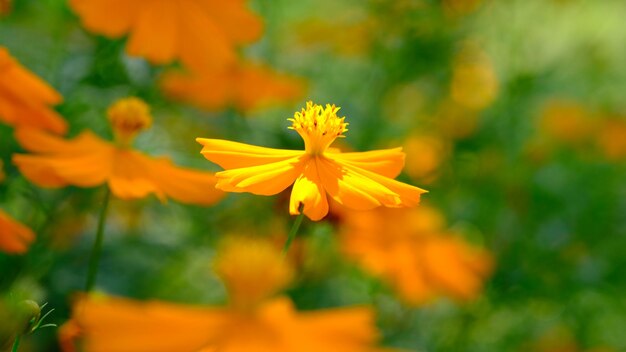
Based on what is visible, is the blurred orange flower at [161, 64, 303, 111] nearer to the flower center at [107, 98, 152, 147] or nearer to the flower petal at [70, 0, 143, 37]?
the flower petal at [70, 0, 143, 37]

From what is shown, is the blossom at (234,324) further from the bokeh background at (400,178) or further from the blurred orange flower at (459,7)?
the blurred orange flower at (459,7)

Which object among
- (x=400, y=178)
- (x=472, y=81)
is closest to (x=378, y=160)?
(x=400, y=178)

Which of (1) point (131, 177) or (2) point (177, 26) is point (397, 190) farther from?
(2) point (177, 26)

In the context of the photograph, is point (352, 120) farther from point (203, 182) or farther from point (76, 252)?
point (203, 182)

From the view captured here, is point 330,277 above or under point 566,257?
under

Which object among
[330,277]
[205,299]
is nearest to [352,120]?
[330,277]

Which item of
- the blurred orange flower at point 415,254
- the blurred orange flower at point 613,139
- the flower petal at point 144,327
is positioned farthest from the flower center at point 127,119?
the blurred orange flower at point 613,139

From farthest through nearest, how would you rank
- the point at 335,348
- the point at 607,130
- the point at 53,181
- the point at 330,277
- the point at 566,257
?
the point at 607,130
the point at 566,257
the point at 330,277
the point at 53,181
the point at 335,348

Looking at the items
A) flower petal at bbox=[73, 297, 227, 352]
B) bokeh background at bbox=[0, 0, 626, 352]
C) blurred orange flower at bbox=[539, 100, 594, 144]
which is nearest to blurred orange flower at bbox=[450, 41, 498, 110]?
bokeh background at bbox=[0, 0, 626, 352]
